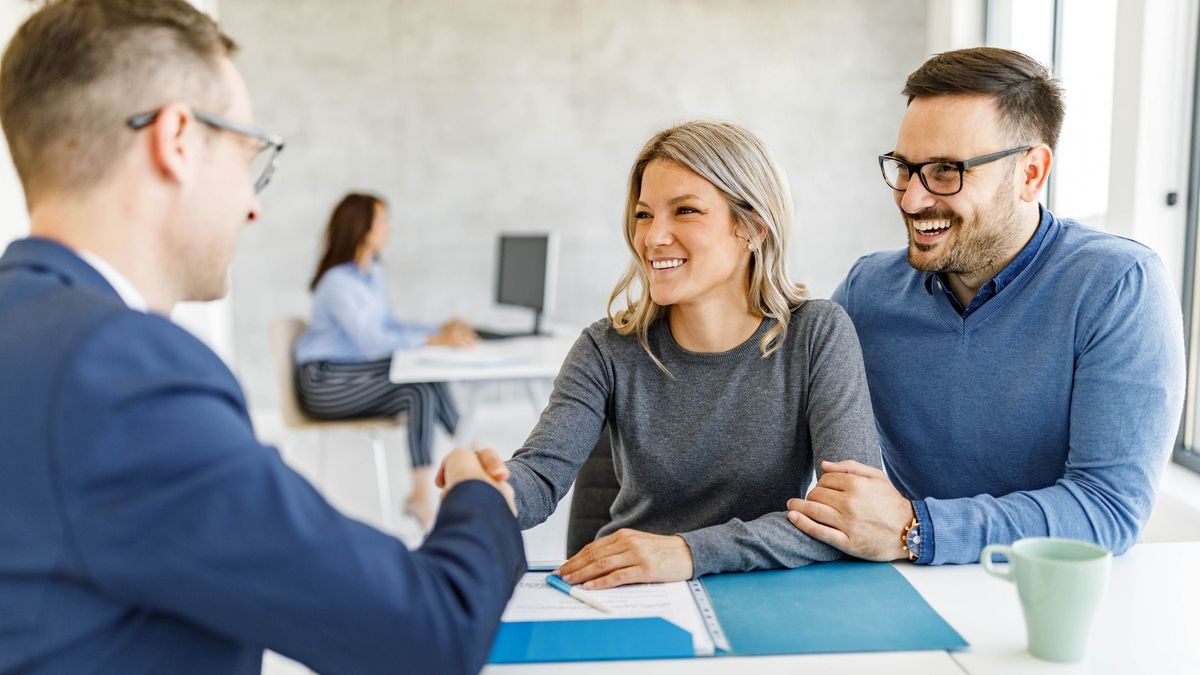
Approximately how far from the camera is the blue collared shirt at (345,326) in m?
4.51

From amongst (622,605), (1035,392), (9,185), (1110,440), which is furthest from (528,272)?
(622,605)

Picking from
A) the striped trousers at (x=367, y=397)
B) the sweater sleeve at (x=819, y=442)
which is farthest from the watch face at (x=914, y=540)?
the striped trousers at (x=367, y=397)

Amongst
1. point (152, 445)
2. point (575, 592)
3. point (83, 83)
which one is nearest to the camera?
point (152, 445)

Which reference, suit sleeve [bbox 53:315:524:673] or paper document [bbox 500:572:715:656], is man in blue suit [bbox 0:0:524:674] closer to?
suit sleeve [bbox 53:315:524:673]

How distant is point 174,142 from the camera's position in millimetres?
912

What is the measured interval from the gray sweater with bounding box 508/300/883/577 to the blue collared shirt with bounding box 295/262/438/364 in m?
2.91

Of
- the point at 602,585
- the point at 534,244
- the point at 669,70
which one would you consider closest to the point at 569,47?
the point at 669,70

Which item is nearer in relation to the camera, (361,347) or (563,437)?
(563,437)

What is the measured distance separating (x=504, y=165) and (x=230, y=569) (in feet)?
18.0

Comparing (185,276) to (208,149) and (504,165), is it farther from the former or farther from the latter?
(504,165)

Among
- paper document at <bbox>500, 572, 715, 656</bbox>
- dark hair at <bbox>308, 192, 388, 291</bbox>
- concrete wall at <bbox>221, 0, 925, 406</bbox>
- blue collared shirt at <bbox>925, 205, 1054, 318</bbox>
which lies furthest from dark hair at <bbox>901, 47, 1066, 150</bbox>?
concrete wall at <bbox>221, 0, 925, 406</bbox>

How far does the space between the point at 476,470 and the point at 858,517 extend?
549 mm

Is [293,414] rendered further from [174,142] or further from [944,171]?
[174,142]

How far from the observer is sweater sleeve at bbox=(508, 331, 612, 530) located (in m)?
1.57
